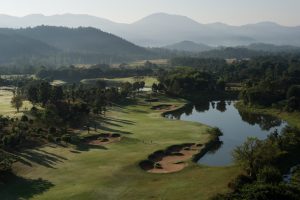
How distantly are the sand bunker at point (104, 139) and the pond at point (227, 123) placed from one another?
20577mm

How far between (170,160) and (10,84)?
143173 millimetres

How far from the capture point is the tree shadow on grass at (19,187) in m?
58.2

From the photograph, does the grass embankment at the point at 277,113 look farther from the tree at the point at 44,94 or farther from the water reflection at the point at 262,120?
the tree at the point at 44,94

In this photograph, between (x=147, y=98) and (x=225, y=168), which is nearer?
(x=225, y=168)

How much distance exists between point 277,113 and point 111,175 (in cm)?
7337

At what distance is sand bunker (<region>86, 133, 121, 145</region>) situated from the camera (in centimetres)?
8794

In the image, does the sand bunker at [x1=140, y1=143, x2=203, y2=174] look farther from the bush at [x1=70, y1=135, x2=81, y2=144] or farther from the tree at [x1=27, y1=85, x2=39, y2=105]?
the tree at [x1=27, y1=85, x2=39, y2=105]

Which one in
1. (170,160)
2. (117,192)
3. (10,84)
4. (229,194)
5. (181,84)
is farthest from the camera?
(10,84)

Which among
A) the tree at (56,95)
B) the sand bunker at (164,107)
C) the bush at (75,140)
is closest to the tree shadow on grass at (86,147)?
the bush at (75,140)

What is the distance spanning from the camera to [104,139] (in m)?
89.8

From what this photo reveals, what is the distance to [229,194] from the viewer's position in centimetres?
5131

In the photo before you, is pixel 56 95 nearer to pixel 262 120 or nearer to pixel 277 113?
pixel 262 120

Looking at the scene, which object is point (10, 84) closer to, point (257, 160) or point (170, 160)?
point (170, 160)

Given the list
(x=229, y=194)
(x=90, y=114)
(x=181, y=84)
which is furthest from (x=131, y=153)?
(x=181, y=84)
